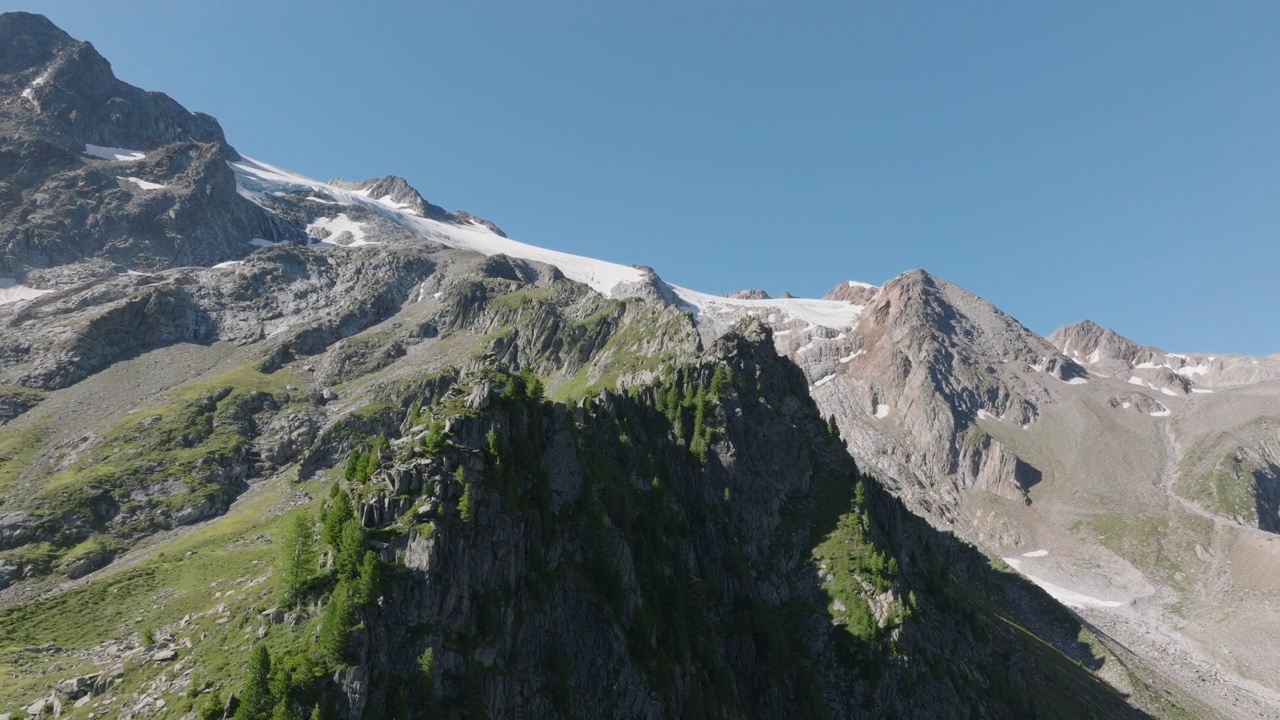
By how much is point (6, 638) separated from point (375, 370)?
95.4 meters

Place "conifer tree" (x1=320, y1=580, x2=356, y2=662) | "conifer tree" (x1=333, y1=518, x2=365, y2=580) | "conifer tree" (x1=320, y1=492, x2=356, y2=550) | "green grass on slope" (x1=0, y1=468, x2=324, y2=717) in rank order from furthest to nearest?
"conifer tree" (x1=320, y1=492, x2=356, y2=550), "conifer tree" (x1=333, y1=518, x2=365, y2=580), "green grass on slope" (x1=0, y1=468, x2=324, y2=717), "conifer tree" (x1=320, y1=580, x2=356, y2=662)

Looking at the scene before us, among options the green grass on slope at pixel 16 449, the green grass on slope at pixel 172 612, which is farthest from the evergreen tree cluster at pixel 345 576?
the green grass on slope at pixel 16 449

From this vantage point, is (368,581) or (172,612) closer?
(368,581)

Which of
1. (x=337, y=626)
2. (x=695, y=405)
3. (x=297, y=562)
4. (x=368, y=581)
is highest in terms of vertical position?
(x=695, y=405)

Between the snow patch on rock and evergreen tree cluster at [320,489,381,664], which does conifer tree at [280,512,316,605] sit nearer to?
evergreen tree cluster at [320,489,381,664]

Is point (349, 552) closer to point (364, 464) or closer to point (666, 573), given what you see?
point (364, 464)

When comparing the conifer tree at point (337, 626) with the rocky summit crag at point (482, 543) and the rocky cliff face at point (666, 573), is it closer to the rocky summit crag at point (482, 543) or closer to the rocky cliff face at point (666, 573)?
the rocky summit crag at point (482, 543)

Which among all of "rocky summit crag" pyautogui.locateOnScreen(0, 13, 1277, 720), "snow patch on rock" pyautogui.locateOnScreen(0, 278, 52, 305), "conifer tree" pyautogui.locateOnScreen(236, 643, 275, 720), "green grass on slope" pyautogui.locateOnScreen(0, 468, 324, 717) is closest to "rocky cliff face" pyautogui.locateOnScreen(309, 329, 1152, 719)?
"rocky summit crag" pyautogui.locateOnScreen(0, 13, 1277, 720)

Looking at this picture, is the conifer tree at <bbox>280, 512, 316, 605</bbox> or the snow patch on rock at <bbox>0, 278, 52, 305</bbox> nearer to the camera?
the conifer tree at <bbox>280, 512, 316, 605</bbox>

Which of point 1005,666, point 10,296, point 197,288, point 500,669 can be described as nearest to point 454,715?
point 500,669

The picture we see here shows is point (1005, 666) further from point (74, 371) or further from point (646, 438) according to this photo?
point (74, 371)

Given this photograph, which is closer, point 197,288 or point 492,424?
point 492,424

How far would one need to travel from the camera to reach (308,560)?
4606 centimetres

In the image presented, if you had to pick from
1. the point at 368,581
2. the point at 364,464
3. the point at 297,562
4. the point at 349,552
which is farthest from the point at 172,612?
the point at 368,581
